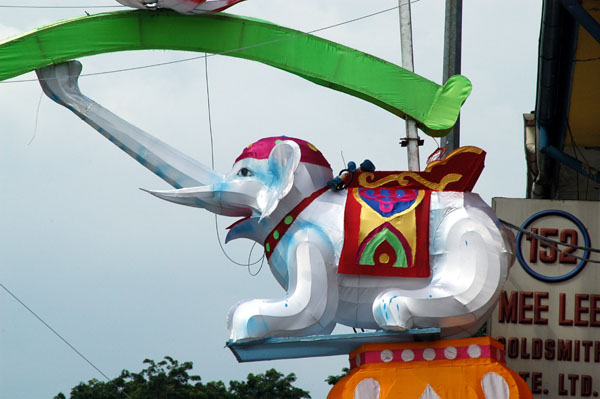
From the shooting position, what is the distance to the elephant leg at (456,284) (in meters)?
11.5

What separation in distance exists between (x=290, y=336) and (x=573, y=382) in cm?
382

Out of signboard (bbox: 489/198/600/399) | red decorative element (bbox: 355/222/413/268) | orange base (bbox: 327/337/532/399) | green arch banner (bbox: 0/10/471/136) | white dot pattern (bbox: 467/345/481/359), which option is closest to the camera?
orange base (bbox: 327/337/532/399)

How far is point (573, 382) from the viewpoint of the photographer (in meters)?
14.0

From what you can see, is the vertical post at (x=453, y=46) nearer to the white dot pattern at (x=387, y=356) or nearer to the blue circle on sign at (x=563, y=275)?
the blue circle on sign at (x=563, y=275)

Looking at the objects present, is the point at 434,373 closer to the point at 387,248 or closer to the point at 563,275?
the point at 387,248

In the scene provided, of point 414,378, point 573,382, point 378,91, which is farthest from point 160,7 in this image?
point 573,382

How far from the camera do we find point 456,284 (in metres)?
11.6

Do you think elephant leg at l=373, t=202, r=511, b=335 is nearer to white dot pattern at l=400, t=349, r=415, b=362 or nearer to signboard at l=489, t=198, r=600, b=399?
white dot pattern at l=400, t=349, r=415, b=362

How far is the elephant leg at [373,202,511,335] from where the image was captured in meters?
11.5

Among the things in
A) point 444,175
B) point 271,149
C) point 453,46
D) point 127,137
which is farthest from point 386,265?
point 453,46

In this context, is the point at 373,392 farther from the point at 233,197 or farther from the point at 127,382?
the point at 127,382

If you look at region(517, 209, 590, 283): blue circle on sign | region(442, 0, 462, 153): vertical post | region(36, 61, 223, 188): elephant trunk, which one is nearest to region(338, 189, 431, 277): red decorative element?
region(36, 61, 223, 188): elephant trunk

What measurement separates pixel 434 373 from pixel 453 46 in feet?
17.7

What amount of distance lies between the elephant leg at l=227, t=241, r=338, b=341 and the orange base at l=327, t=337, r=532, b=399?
20.6 inches
